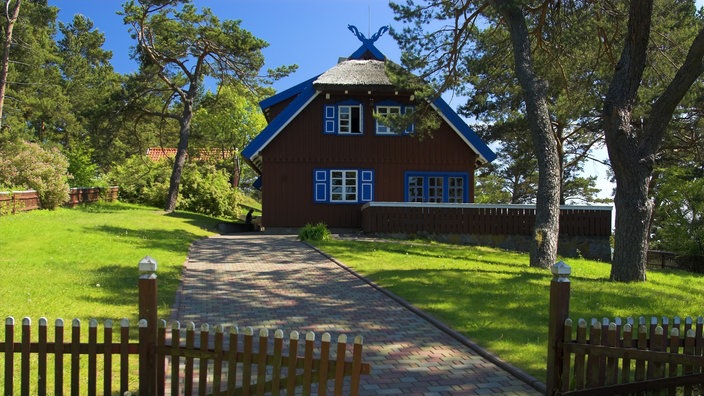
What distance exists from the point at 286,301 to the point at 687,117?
80.0ft

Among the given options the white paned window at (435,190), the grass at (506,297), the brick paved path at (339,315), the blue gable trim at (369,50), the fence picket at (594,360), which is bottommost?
the brick paved path at (339,315)

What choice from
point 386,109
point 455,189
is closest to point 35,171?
point 386,109

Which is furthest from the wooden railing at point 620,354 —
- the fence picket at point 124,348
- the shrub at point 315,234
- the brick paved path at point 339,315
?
the shrub at point 315,234

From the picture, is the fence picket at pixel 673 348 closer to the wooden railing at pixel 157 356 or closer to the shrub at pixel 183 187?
the wooden railing at pixel 157 356

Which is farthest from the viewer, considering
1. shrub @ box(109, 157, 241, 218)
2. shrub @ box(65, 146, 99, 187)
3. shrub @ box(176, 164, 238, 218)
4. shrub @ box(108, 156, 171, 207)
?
shrub @ box(108, 156, 171, 207)

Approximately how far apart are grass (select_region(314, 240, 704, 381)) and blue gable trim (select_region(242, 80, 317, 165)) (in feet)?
31.3

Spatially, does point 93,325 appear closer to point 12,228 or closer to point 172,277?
point 172,277

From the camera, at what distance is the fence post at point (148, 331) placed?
4.50m

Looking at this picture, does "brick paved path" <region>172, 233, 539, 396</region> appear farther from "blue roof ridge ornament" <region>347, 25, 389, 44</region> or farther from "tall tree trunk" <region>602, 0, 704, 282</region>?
"blue roof ridge ornament" <region>347, 25, 389, 44</region>

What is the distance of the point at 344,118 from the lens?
964 inches

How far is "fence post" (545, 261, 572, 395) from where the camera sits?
4.84 metres

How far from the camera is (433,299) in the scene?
9.52 metres

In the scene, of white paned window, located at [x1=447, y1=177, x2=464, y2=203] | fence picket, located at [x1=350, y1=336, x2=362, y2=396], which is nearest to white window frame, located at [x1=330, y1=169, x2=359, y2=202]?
white paned window, located at [x1=447, y1=177, x2=464, y2=203]

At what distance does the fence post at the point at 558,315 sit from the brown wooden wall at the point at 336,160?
19.5 metres
